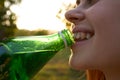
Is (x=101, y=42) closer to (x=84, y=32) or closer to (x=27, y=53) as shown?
(x=84, y=32)

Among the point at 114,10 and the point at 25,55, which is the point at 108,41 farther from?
the point at 25,55

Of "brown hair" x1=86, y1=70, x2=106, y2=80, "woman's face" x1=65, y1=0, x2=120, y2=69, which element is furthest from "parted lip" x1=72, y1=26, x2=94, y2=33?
"brown hair" x1=86, y1=70, x2=106, y2=80

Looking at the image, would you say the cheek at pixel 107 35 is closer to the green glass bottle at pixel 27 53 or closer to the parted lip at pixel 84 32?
the parted lip at pixel 84 32

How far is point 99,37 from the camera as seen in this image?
43.2 inches

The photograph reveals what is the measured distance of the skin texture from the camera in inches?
42.8

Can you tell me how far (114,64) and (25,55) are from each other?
317 mm

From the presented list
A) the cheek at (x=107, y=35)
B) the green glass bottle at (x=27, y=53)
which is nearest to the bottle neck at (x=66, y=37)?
the green glass bottle at (x=27, y=53)

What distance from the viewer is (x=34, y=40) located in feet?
4.27

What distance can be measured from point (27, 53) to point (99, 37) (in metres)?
0.28

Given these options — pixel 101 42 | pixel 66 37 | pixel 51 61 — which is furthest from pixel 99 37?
pixel 51 61

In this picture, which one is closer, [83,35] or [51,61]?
[83,35]

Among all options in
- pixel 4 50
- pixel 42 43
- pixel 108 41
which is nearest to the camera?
pixel 108 41

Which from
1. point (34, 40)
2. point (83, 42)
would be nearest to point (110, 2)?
point (83, 42)

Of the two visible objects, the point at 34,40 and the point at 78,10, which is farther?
the point at 34,40
